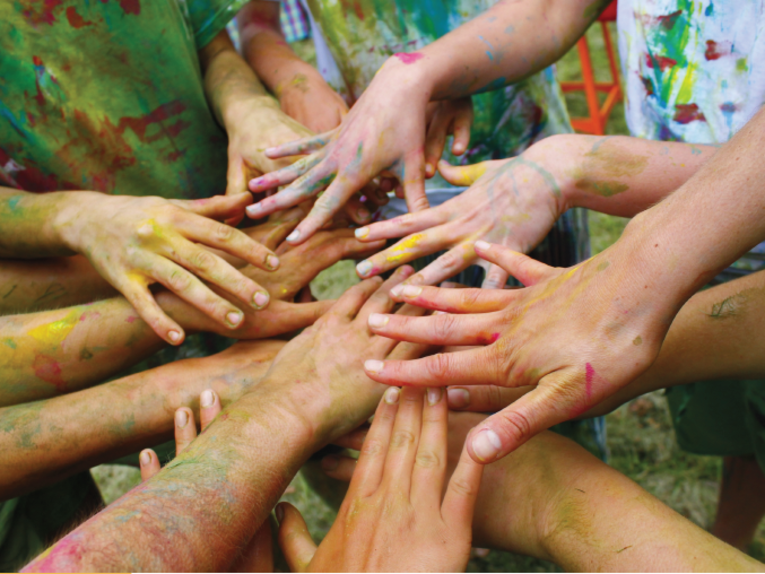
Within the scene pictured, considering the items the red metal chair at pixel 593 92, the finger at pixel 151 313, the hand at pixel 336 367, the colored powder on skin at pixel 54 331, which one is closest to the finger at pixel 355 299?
the hand at pixel 336 367

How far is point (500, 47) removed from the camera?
1.31 metres

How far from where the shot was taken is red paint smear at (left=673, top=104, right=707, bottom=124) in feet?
3.74

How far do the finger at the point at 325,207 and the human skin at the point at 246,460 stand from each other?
19cm

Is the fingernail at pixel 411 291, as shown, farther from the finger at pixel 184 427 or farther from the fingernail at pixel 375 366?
the finger at pixel 184 427

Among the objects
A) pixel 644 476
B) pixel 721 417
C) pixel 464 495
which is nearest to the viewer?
pixel 464 495

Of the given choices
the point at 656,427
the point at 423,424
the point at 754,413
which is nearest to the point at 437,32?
the point at 423,424

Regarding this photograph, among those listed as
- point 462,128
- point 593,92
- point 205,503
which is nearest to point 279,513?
point 205,503

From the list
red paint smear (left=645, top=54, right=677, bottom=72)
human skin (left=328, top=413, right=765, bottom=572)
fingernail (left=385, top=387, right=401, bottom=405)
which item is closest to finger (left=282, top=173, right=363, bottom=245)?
fingernail (left=385, top=387, right=401, bottom=405)

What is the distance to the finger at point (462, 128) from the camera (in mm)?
1351

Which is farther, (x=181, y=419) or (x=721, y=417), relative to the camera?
(x=721, y=417)

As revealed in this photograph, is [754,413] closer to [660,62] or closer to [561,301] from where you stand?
[561,301]

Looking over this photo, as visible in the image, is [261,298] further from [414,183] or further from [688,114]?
[688,114]

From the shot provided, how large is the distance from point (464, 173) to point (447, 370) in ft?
1.90

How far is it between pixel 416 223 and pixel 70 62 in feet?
3.10
